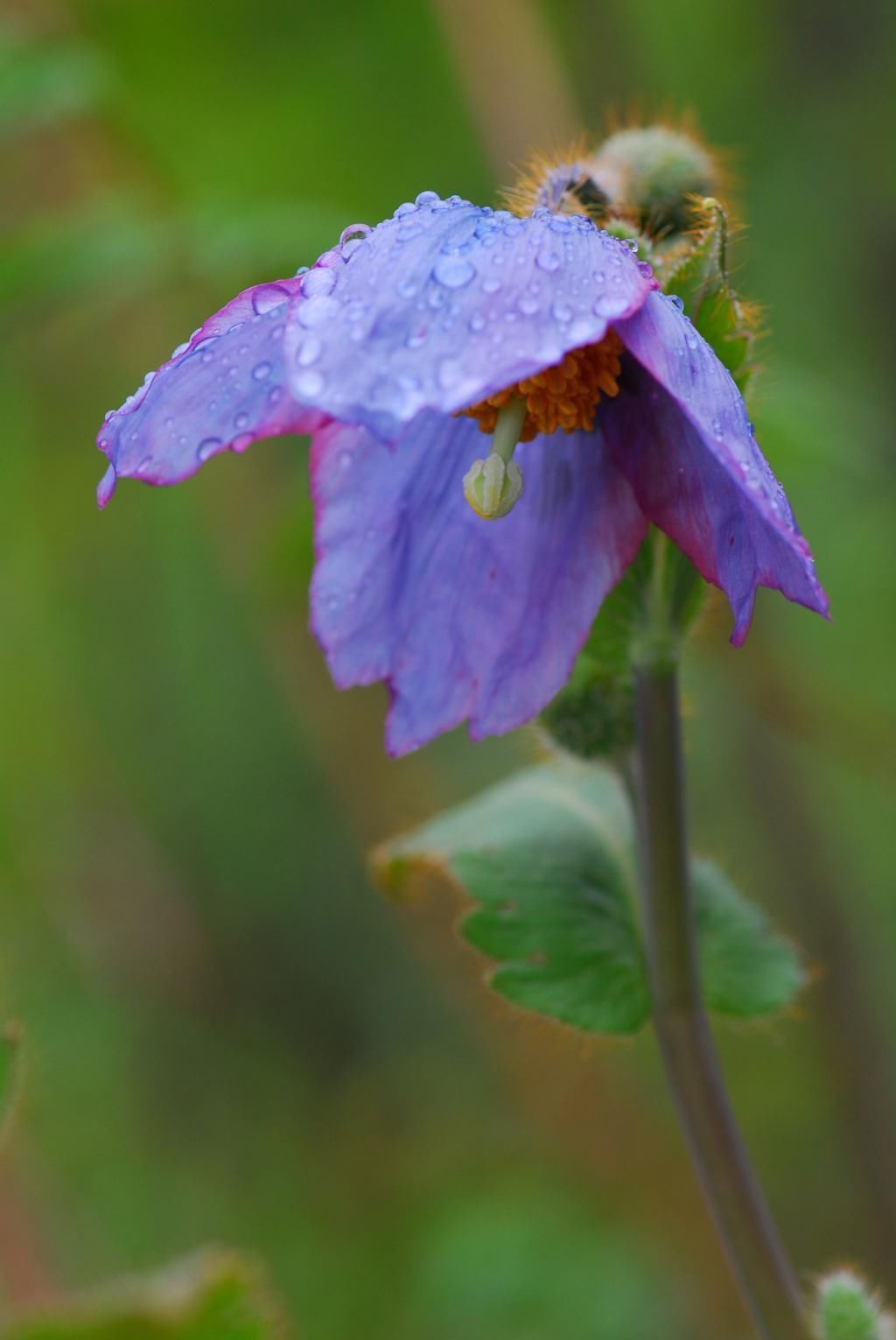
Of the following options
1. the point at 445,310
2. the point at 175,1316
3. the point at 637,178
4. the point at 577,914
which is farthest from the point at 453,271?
the point at 175,1316

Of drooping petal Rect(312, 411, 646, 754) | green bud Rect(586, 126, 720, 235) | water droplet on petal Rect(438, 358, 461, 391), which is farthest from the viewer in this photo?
green bud Rect(586, 126, 720, 235)

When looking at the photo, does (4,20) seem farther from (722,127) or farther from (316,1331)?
(316,1331)

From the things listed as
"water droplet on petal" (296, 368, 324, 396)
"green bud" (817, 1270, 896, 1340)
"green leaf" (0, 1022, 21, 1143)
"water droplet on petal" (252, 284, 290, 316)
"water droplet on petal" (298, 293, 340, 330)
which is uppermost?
"water droplet on petal" (252, 284, 290, 316)

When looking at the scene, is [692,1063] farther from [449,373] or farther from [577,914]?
[449,373]

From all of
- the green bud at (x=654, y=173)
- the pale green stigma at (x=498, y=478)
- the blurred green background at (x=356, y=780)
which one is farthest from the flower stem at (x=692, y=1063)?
the blurred green background at (x=356, y=780)

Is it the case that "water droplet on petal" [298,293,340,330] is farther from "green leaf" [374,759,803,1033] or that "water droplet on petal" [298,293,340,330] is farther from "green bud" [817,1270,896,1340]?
"green bud" [817,1270,896,1340]

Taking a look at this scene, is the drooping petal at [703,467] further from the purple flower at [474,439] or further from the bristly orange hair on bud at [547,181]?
the bristly orange hair on bud at [547,181]

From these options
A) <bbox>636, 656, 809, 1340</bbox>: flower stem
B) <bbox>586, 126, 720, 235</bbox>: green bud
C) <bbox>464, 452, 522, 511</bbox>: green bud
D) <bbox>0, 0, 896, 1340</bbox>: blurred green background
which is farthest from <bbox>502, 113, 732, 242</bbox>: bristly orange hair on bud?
<bbox>0, 0, 896, 1340</bbox>: blurred green background
